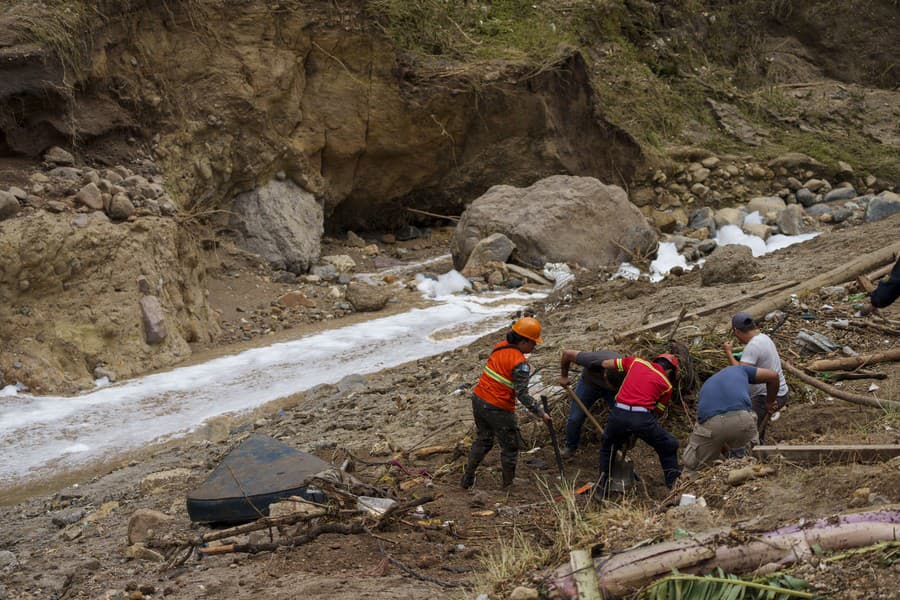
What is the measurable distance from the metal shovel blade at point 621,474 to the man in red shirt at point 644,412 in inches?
3.1

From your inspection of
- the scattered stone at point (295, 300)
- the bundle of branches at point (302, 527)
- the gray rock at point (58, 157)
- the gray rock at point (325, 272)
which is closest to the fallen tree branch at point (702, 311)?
the bundle of branches at point (302, 527)

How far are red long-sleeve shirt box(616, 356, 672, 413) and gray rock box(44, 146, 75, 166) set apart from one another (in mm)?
8516

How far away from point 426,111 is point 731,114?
736 cm

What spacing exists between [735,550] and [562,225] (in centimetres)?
1074

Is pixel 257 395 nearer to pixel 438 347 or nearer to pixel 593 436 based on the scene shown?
pixel 438 347

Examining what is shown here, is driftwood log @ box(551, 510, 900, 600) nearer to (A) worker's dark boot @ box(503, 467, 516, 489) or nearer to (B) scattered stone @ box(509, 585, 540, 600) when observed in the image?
(B) scattered stone @ box(509, 585, 540, 600)

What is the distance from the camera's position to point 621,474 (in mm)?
5699

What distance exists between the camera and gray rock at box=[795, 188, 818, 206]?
16812 millimetres

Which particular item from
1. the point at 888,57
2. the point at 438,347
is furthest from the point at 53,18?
the point at 888,57

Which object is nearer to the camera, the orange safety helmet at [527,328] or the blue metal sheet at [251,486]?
the blue metal sheet at [251,486]

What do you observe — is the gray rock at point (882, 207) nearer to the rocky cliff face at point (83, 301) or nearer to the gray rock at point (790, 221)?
the gray rock at point (790, 221)

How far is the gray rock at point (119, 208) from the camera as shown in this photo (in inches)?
421

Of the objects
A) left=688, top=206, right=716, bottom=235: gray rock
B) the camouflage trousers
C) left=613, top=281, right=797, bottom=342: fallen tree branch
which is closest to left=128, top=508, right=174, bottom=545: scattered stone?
the camouflage trousers

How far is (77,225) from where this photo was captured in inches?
396
